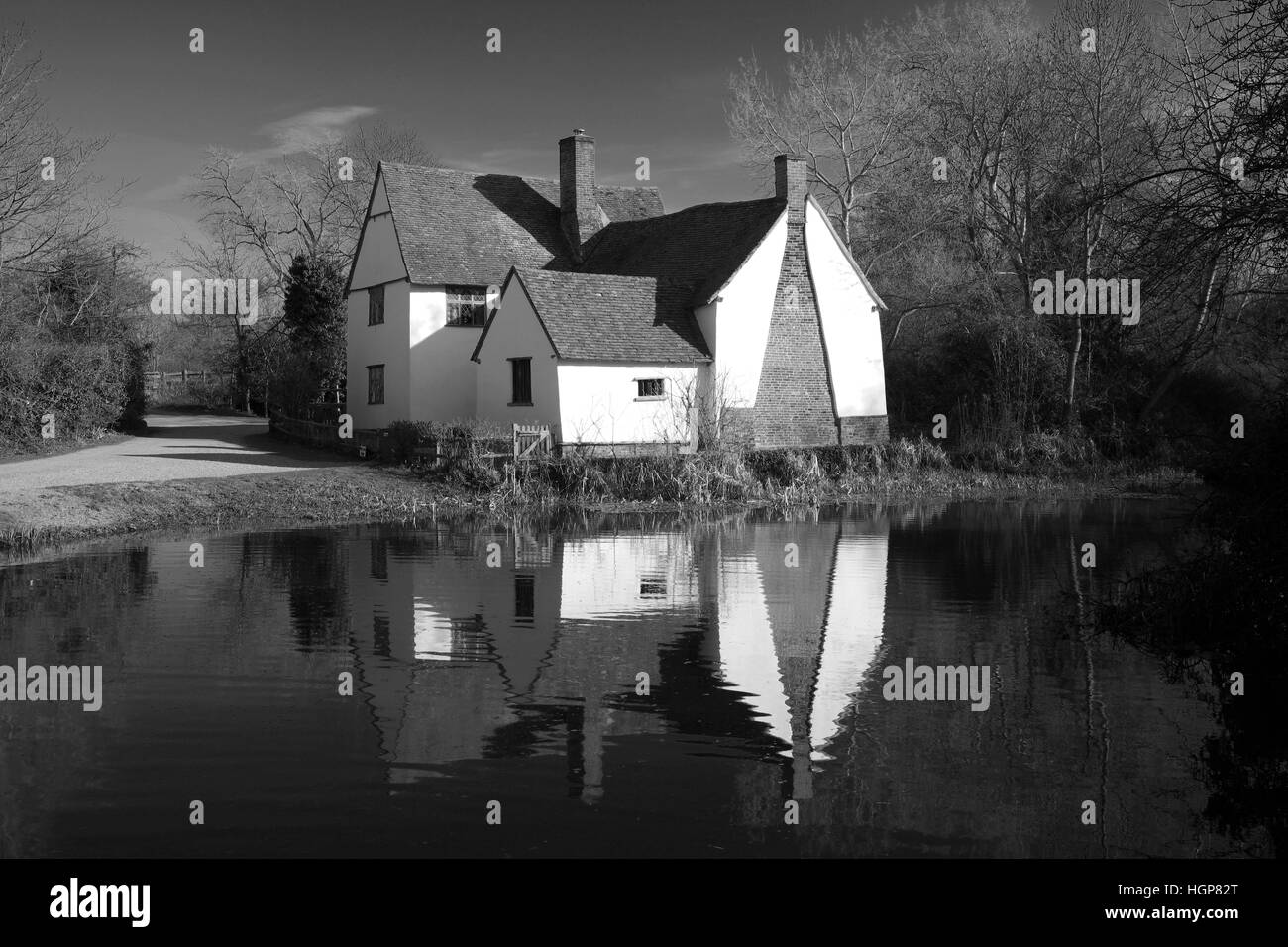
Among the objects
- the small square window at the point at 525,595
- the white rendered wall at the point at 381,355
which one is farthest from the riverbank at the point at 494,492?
the small square window at the point at 525,595

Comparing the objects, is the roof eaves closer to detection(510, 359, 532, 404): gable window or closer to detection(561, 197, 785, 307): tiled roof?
detection(561, 197, 785, 307): tiled roof

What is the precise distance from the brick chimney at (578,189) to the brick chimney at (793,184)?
8.06 m

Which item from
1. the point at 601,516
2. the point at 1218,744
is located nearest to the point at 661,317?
the point at 601,516

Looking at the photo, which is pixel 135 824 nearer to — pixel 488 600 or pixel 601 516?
pixel 488 600

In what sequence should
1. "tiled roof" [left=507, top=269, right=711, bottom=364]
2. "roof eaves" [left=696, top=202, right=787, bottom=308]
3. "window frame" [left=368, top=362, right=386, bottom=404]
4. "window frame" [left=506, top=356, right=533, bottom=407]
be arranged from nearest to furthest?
"tiled roof" [left=507, top=269, right=711, bottom=364] < "window frame" [left=506, top=356, right=533, bottom=407] < "roof eaves" [left=696, top=202, right=787, bottom=308] < "window frame" [left=368, top=362, right=386, bottom=404]

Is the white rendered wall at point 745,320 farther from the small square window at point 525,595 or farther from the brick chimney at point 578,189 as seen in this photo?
the small square window at point 525,595

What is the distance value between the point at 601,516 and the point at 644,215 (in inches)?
793

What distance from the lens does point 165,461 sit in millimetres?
30344

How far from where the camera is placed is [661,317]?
34750mm

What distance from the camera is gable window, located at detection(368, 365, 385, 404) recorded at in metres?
39.2

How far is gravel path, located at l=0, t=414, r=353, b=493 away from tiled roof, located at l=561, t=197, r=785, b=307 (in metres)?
11.6

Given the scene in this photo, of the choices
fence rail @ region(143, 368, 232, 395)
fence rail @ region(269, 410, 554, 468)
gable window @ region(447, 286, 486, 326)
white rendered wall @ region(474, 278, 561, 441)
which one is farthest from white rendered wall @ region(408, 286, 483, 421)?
fence rail @ region(143, 368, 232, 395)

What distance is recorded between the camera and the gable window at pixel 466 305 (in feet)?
124

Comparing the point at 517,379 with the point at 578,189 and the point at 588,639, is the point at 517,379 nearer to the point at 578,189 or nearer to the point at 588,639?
the point at 578,189
